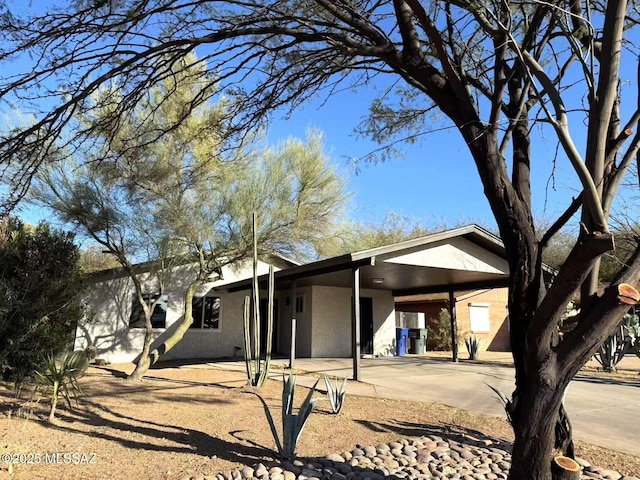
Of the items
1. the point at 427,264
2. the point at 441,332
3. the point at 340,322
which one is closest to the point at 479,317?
the point at 441,332

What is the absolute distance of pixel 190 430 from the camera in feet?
20.1

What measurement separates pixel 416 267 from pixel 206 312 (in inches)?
359

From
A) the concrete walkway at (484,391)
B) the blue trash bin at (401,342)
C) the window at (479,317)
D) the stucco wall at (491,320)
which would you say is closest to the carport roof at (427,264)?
the concrete walkway at (484,391)

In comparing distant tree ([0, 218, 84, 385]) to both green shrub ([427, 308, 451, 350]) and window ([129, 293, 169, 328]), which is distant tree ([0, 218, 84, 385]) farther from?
green shrub ([427, 308, 451, 350])

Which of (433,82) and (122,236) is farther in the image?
(122,236)

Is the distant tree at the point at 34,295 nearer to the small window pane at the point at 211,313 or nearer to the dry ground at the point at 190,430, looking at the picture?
the dry ground at the point at 190,430

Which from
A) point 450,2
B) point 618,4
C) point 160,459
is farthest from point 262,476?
point 450,2

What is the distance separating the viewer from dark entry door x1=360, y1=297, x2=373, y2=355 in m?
18.8

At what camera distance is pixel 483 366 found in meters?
15.3

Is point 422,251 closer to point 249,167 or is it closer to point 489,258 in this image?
point 489,258

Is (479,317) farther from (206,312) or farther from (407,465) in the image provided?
(407,465)

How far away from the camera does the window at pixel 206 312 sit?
17.7 metres

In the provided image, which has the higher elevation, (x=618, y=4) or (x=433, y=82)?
(x=433, y=82)

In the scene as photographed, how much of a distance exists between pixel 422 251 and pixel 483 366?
18.5ft
